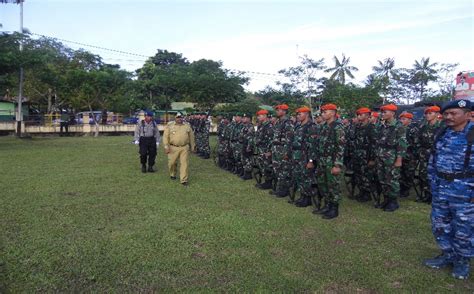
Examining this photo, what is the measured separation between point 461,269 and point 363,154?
11.7 feet

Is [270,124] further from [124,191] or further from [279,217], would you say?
[124,191]

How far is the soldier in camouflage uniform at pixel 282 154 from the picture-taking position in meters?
7.23

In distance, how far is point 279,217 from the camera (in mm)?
5844

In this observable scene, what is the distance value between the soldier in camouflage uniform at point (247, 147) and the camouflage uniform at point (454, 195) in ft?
17.0

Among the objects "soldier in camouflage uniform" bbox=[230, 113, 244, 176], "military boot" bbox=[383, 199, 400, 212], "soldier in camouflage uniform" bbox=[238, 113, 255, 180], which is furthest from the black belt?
"soldier in camouflage uniform" bbox=[230, 113, 244, 176]

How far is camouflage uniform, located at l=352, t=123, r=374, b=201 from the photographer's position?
278 inches

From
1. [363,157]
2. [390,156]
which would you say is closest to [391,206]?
[390,156]

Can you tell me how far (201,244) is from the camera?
182 inches

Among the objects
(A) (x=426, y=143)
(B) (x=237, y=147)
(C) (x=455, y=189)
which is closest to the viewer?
(C) (x=455, y=189)

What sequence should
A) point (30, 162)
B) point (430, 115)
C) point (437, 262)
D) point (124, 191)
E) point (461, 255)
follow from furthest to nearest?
point (30, 162) → point (124, 191) → point (430, 115) → point (437, 262) → point (461, 255)

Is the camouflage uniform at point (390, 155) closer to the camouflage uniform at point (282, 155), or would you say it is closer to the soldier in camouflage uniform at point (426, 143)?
the soldier in camouflage uniform at point (426, 143)

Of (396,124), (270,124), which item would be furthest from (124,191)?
(396,124)

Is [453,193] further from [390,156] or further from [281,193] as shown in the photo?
[281,193]

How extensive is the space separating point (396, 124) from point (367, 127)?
2.55ft
